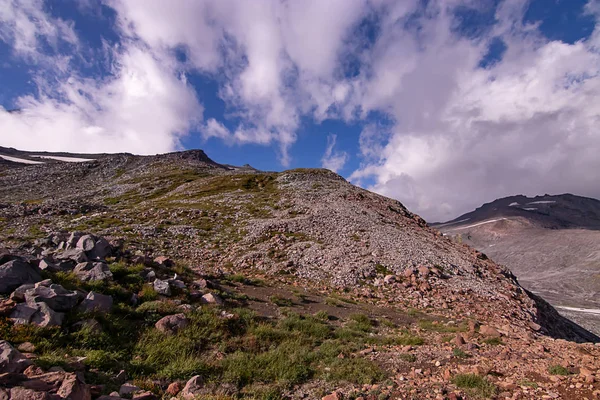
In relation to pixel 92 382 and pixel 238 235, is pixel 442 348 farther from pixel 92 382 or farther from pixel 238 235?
pixel 238 235

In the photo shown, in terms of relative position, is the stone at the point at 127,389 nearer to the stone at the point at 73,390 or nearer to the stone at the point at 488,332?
the stone at the point at 73,390

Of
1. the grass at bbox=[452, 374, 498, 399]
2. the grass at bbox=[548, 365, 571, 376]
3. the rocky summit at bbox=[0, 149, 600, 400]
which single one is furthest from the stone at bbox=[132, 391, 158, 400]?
the grass at bbox=[548, 365, 571, 376]

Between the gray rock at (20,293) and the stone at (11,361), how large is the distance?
359cm

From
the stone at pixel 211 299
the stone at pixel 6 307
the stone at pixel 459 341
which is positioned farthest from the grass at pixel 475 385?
the stone at pixel 6 307

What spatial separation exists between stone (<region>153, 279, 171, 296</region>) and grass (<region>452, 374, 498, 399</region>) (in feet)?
36.6

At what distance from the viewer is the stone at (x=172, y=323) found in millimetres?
10266

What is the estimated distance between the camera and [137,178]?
87125mm

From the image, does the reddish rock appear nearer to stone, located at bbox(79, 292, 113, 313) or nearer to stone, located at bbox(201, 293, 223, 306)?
stone, located at bbox(79, 292, 113, 313)

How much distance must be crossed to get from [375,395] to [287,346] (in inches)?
150

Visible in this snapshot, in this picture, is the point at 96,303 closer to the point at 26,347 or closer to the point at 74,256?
the point at 26,347

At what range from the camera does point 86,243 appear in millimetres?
16062

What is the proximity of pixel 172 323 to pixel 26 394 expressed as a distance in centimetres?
580

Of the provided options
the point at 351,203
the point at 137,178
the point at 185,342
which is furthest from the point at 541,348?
the point at 137,178

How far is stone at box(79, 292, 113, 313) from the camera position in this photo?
9.91m
